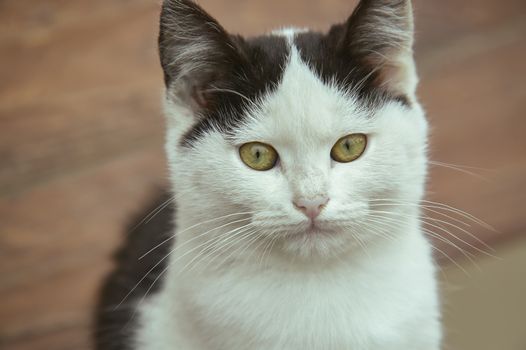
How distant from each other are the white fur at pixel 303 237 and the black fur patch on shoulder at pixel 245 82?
0.02 meters

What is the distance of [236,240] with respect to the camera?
3.91 feet

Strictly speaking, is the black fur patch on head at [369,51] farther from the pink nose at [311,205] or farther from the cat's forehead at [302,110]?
the pink nose at [311,205]

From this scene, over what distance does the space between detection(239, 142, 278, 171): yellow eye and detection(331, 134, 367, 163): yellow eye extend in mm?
93

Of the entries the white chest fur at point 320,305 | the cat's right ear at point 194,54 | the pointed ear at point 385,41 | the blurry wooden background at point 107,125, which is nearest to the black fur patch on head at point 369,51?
the pointed ear at point 385,41

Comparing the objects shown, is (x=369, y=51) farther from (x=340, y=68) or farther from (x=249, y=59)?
(x=249, y=59)

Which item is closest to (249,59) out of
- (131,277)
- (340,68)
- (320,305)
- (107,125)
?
(340,68)

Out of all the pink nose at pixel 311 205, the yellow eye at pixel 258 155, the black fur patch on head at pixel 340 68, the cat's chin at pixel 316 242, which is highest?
the black fur patch on head at pixel 340 68

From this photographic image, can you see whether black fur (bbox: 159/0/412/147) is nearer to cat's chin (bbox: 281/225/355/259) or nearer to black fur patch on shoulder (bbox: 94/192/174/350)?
cat's chin (bbox: 281/225/355/259)

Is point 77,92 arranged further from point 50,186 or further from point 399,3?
point 399,3

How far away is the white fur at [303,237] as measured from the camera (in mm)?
1123

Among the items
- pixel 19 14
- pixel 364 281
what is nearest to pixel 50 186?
pixel 19 14

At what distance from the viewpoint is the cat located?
3.70 feet

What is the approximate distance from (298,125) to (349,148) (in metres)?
0.10

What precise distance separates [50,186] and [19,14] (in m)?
0.68
